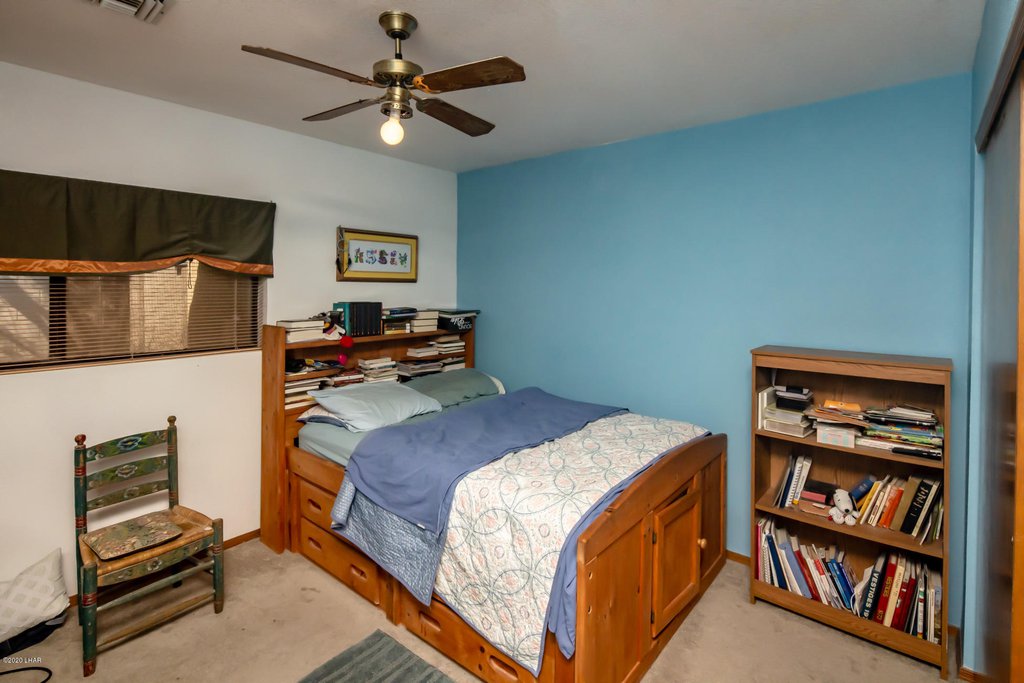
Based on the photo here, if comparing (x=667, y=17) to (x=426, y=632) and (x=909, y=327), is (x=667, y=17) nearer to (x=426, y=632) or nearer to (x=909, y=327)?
(x=909, y=327)

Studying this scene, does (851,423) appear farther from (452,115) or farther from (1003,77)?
(452,115)

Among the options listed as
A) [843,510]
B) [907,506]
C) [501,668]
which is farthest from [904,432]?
[501,668]

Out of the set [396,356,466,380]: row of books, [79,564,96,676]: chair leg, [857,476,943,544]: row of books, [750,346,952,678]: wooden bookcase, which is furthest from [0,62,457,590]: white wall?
[857,476,943,544]: row of books

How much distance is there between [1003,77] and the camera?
140 cm

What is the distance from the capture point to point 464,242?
14.4 feet

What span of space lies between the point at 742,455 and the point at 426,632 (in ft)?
6.39

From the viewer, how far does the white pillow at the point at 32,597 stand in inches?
87.6

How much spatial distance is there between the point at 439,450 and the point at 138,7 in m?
2.06

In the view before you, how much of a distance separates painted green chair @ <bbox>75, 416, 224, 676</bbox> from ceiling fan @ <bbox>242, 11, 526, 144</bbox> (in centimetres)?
198

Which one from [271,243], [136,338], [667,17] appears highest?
[667,17]

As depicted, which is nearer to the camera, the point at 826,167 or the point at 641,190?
the point at 826,167

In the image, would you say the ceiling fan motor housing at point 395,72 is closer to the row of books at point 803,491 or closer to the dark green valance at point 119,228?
the dark green valance at point 119,228

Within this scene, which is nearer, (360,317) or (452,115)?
(452,115)

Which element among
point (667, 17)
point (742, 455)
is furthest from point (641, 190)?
point (742, 455)
